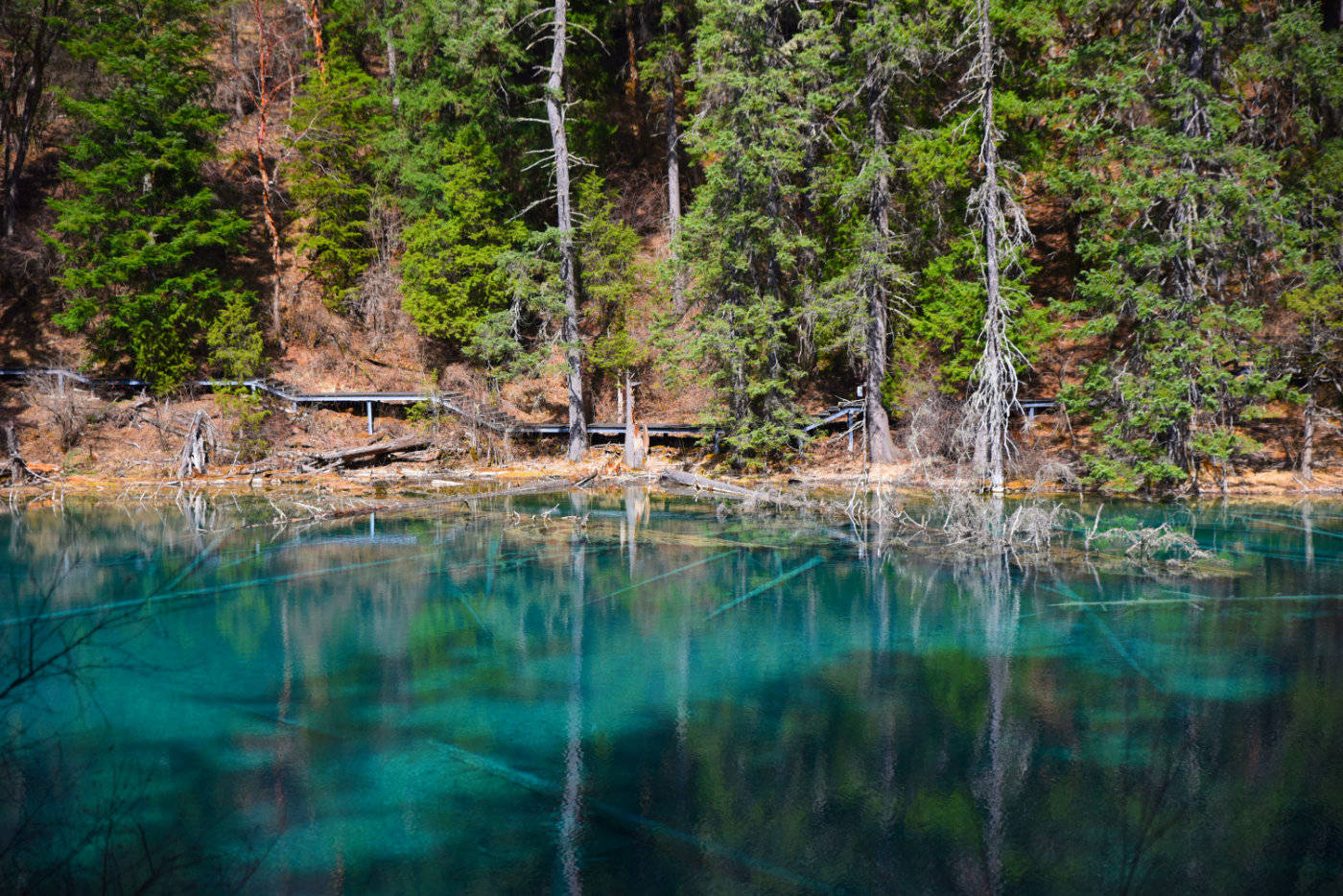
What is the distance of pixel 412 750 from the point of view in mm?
6328

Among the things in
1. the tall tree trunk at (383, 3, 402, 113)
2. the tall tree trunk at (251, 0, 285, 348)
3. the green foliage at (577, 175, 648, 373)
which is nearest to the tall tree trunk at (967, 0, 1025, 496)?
the green foliage at (577, 175, 648, 373)

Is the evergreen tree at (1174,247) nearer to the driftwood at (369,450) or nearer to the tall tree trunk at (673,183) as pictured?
the tall tree trunk at (673,183)

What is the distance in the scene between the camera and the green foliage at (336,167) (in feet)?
95.1

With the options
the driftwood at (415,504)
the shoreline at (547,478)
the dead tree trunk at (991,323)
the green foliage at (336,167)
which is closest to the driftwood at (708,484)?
the shoreline at (547,478)

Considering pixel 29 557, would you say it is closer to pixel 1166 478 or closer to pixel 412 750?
pixel 412 750

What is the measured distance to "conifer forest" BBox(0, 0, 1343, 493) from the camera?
18734mm

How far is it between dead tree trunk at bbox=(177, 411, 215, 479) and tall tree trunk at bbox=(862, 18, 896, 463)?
1772 centimetres

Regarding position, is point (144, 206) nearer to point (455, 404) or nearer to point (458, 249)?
point (458, 249)

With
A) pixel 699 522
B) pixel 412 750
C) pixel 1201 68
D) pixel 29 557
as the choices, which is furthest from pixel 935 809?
pixel 1201 68

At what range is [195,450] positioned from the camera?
22609 millimetres

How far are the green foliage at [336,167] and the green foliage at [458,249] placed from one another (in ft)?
9.30

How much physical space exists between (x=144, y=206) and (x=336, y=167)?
6.14 m

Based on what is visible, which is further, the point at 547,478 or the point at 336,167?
the point at 336,167

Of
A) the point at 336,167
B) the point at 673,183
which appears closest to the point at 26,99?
the point at 336,167
